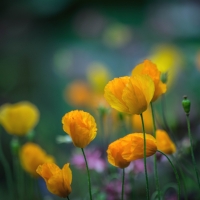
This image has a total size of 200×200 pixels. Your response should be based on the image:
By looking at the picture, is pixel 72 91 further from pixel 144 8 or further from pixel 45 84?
pixel 144 8

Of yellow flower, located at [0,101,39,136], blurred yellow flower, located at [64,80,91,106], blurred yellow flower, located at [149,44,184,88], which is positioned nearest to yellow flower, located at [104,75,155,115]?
yellow flower, located at [0,101,39,136]

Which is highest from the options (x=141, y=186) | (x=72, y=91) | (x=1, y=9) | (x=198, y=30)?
(x=1, y=9)

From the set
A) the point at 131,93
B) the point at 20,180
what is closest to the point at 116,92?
the point at 131,93

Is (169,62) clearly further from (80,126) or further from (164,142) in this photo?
(80,126)

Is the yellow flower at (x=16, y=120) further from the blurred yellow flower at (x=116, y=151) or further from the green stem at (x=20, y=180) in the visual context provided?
the blurred yellow flower at (x=116, y=151)

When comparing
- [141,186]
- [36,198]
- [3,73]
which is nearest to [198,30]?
[3,73]
